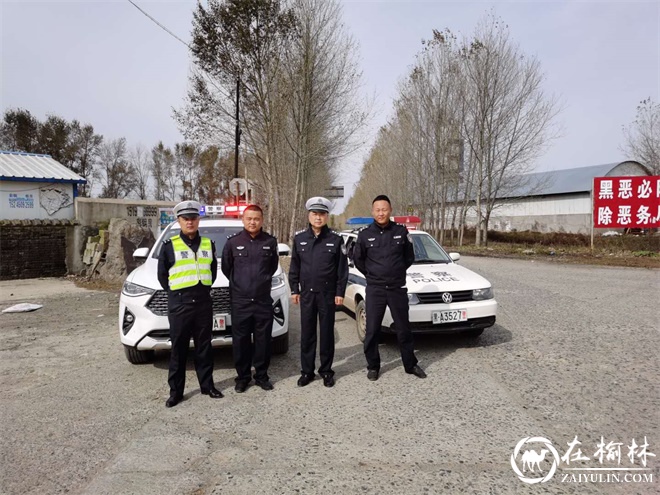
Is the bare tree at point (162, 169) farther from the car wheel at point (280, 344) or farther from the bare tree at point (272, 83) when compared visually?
the car wheel at point (280, 344)

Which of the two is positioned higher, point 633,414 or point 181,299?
point 181,299

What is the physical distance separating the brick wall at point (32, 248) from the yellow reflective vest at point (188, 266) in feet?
43.8

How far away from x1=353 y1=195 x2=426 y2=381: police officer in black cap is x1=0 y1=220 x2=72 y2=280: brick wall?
14.1m

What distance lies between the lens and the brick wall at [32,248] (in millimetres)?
14055

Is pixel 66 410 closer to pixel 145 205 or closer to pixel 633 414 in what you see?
pixel 633 414

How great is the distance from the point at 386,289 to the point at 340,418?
1.50m

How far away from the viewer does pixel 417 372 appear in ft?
15.2

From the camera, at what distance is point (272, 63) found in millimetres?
18656

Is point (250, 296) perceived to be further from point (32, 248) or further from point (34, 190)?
point (34, 190)

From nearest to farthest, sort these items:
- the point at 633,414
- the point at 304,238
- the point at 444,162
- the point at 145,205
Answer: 1. the point at 633,414
2. the point at 304,238
3. the point at 145,205
4. the point at 444,162

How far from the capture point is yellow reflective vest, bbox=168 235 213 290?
156 inches

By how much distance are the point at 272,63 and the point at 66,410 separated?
1760 centimetres

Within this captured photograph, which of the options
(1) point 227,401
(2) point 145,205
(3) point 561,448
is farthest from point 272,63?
(3) point 561,448

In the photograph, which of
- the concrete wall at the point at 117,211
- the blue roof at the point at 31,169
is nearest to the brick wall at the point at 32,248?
the concrete wall at the point at 117,211
